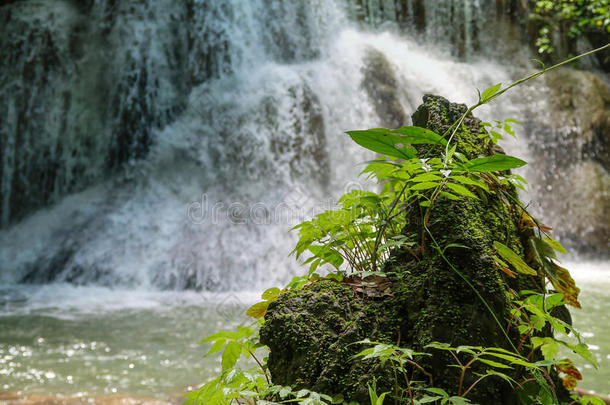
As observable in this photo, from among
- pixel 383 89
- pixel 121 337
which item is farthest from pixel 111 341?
pixel 383 89

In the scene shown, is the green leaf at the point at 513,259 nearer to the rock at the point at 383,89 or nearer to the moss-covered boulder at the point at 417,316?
the moss-covered boulder at the point at 417,316

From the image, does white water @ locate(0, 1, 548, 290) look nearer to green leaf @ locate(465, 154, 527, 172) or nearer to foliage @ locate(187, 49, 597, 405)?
foliage @ locate(187, 49, 597, 405)

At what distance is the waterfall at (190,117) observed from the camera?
24.1 ft

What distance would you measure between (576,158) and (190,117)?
7.98m

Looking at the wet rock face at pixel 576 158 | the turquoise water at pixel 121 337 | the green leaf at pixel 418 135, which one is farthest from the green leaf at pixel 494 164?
the wet rock face at pixel 576 158

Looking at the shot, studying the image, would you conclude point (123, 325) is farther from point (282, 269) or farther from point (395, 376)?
point (395, 376)

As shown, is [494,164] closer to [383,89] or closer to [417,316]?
[417,316]

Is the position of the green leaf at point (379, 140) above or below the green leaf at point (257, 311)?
above

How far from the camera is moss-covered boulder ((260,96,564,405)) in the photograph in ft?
3.54

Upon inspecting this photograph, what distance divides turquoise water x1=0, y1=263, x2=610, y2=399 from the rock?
4.17 meters

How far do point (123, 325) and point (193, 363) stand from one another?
1500 millimetres

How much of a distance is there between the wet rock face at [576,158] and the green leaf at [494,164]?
8.55m

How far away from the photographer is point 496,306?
3.70 feet

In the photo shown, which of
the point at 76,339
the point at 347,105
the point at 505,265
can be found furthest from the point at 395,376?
the point at 347,105
